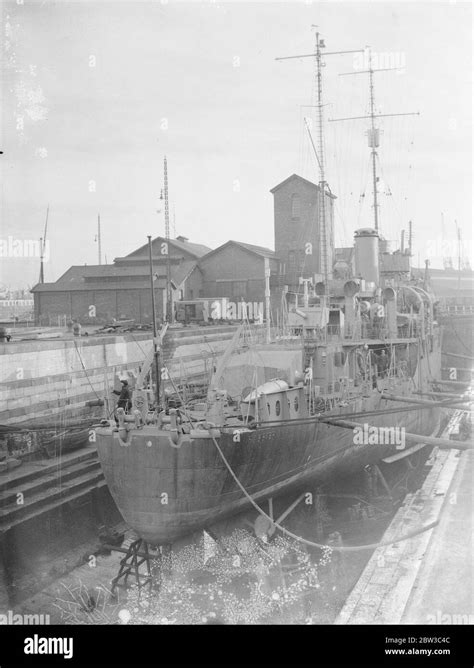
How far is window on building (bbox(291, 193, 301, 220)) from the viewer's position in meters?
44.5

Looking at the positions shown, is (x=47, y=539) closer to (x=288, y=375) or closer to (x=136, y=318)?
(x=288, y=375)

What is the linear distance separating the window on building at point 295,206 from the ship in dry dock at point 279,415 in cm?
2023

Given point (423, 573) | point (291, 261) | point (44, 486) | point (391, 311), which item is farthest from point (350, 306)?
point (291, 261)

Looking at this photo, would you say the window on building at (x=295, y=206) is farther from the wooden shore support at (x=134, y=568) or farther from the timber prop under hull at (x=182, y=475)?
the wooden shore support at (x=134, y=568)

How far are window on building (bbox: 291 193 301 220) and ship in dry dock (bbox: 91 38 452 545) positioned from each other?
20.2 m

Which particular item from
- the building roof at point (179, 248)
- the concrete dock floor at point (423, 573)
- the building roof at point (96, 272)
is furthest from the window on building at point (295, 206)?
the concrete dock floor at point (423, 573)

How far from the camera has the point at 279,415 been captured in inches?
586

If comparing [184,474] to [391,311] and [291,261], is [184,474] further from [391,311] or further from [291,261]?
[291,261]

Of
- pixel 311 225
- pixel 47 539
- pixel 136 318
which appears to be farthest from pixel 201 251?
pixel 47 539

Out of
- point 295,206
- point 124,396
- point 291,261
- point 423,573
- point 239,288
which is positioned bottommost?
point 423,573

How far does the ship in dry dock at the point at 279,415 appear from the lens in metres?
12.8

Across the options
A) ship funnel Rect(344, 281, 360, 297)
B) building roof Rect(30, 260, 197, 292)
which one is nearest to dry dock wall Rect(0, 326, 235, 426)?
ship funnel Rect(344, 281, 360, 297)

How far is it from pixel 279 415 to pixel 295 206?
106 feet

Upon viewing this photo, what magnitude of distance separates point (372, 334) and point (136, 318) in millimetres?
19428
